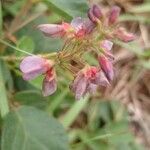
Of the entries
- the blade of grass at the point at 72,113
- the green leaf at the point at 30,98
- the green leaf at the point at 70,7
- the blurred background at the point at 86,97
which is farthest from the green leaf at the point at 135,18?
the green leaf at the point at 70,7

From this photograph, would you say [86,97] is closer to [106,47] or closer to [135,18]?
[135,18]

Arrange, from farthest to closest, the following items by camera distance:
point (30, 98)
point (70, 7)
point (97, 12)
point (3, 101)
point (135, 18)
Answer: point (135, 18) → point (30, 98) → point (3, 101) → point (70, 7) → point (97, 12)

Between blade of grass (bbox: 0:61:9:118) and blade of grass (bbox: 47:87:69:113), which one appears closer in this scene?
blade of grass (bbox: 0:61:9:118)

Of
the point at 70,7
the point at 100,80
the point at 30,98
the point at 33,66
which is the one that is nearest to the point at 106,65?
the point at 100,80

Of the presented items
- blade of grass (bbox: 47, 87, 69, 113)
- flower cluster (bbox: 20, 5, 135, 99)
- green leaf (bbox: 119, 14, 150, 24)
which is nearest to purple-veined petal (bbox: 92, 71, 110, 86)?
flower cluster (bbox: 20, 5, 135, 99)

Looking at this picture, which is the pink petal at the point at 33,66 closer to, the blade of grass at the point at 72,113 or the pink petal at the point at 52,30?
the pink petal at the point at 52,30

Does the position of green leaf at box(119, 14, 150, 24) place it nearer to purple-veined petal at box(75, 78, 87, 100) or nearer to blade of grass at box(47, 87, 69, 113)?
blade of grass at box(47, 87, 69, 113)
